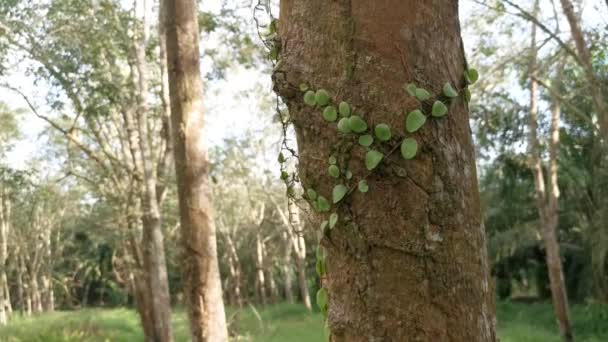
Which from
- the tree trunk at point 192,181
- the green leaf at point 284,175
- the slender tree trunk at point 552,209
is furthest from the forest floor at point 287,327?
the green leaf at point 284,175

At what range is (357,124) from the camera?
1521mm

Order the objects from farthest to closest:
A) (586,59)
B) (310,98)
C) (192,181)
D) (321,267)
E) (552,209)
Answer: (552,209) → (586,59) → (192,181) → (321,267) → (310,98)

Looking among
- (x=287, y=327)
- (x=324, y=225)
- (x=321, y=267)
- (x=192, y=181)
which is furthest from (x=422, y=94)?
(x=287, y=327)

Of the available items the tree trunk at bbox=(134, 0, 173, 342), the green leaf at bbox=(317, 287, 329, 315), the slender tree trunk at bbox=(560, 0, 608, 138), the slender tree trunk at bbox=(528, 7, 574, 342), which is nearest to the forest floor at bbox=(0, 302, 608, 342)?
the slender tree trunk at bbox=(528, 7, 574, 342)

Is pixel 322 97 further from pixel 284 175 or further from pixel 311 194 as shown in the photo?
pixel 284 175

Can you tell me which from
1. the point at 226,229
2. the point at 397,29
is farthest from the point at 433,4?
the point at 226,229

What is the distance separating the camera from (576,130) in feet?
60.4

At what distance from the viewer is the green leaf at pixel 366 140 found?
4.98ft

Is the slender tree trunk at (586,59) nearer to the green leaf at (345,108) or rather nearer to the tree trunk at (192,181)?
the tree trunk at (192,181)

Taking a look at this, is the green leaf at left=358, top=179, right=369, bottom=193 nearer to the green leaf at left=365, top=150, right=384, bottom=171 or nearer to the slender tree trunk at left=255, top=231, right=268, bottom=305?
the green leaf at left=365, top=150, right=384, bottom=171

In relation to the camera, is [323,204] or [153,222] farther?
[153,222]

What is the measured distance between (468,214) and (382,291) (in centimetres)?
26

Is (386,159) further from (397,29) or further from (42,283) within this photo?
(42,283)

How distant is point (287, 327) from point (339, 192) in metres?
19.2
